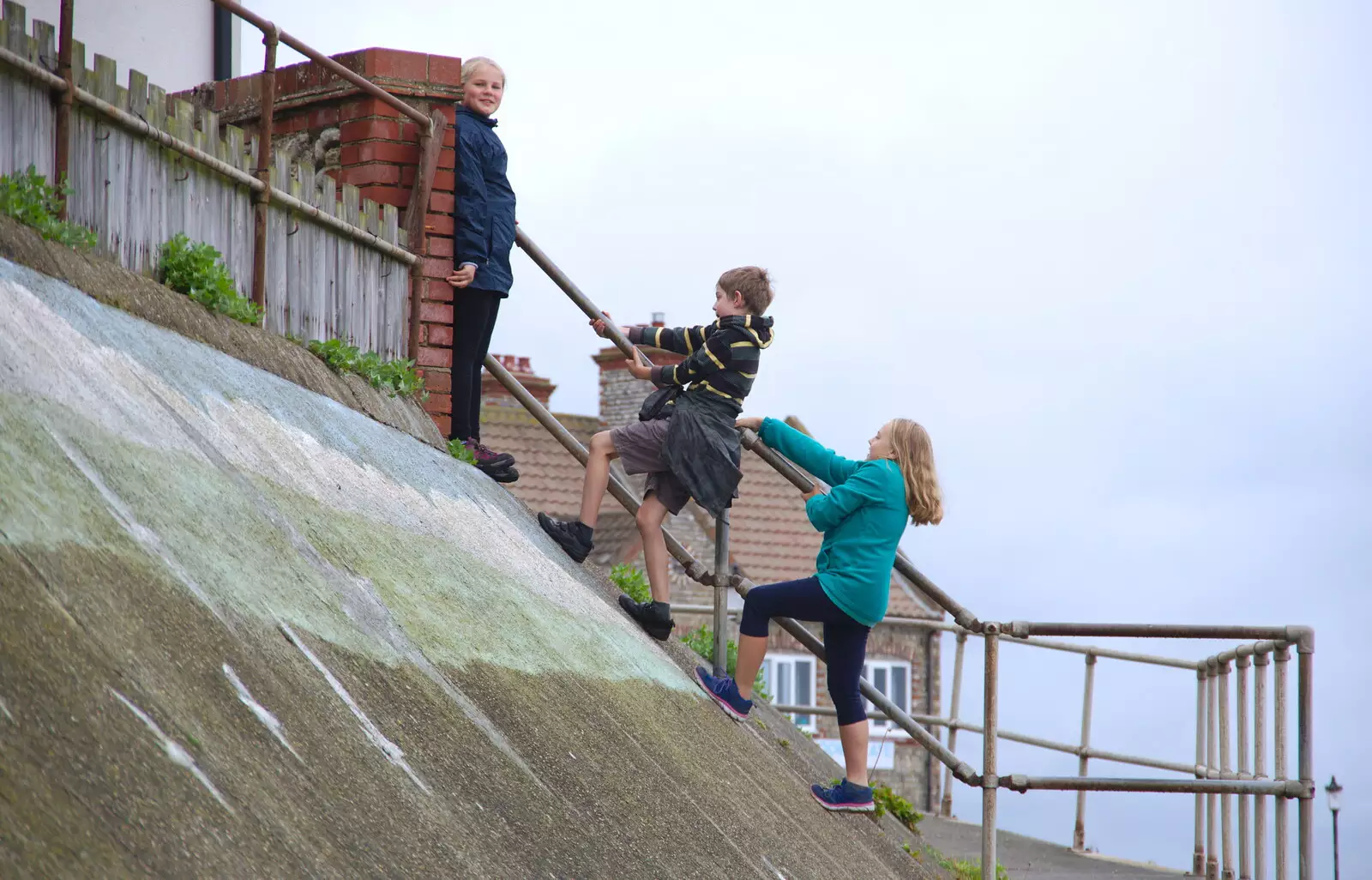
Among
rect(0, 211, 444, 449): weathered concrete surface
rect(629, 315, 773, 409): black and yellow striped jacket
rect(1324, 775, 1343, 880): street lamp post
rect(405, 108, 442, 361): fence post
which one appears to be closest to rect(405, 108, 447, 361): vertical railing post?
rect(405, 108, 442, 361): fence post

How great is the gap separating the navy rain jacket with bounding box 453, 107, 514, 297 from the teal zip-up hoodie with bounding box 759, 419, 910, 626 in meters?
2.27

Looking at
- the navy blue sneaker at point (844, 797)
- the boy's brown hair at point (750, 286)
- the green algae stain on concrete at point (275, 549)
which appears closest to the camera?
the green algae stain on concrete at point (275, 549)

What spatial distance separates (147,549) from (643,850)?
1547mm

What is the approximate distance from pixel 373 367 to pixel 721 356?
1.66 metres

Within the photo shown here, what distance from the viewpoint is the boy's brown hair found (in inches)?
229

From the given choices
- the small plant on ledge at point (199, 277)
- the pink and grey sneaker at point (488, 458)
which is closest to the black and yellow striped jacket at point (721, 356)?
the pink and grey sneaker at point (488, 458)

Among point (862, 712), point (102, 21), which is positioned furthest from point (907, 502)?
point (102, 21)

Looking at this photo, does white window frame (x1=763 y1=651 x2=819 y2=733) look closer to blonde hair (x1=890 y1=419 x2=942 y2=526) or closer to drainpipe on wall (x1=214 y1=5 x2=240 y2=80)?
drainpipe on wall (x1=214 y1=5 x2=240 y2=80)

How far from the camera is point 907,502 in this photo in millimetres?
5543

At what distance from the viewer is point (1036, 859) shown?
8.10 meters

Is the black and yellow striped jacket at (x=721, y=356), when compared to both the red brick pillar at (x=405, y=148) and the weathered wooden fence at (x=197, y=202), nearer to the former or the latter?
the red brick pillar at (x=405, y=148)

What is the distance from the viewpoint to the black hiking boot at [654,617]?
597 cm

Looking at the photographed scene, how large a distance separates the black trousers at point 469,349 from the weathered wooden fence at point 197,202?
0.26 meters

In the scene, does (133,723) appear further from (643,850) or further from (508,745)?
(643,850)
